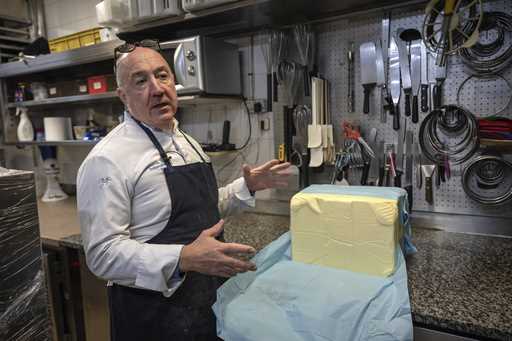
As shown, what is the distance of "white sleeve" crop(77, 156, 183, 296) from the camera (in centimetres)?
87

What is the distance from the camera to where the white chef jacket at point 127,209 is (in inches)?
34.4

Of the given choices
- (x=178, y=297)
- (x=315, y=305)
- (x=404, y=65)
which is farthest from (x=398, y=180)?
(x=178, y=297)

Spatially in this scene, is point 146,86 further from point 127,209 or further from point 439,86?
point 439,86

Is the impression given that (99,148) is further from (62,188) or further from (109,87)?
(62,188)

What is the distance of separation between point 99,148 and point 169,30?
1.11 metres

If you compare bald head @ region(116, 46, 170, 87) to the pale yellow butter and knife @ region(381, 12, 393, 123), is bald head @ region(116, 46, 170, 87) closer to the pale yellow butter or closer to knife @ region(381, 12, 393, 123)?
the pale yellow butter

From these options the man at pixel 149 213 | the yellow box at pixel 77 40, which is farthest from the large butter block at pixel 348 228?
the yellow box at pixel 77 40

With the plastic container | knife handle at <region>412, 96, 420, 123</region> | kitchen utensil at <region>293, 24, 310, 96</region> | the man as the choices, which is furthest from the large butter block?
the plastic container

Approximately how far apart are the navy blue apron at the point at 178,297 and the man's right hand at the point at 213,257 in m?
0.18

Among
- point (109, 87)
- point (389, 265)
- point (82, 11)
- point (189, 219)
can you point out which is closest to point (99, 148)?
point (189, 219)

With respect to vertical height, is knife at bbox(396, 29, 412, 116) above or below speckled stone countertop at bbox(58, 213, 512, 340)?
above

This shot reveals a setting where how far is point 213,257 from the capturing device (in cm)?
81

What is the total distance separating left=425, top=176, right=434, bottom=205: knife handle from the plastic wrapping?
147 cm

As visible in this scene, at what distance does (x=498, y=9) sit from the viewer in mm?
1358
